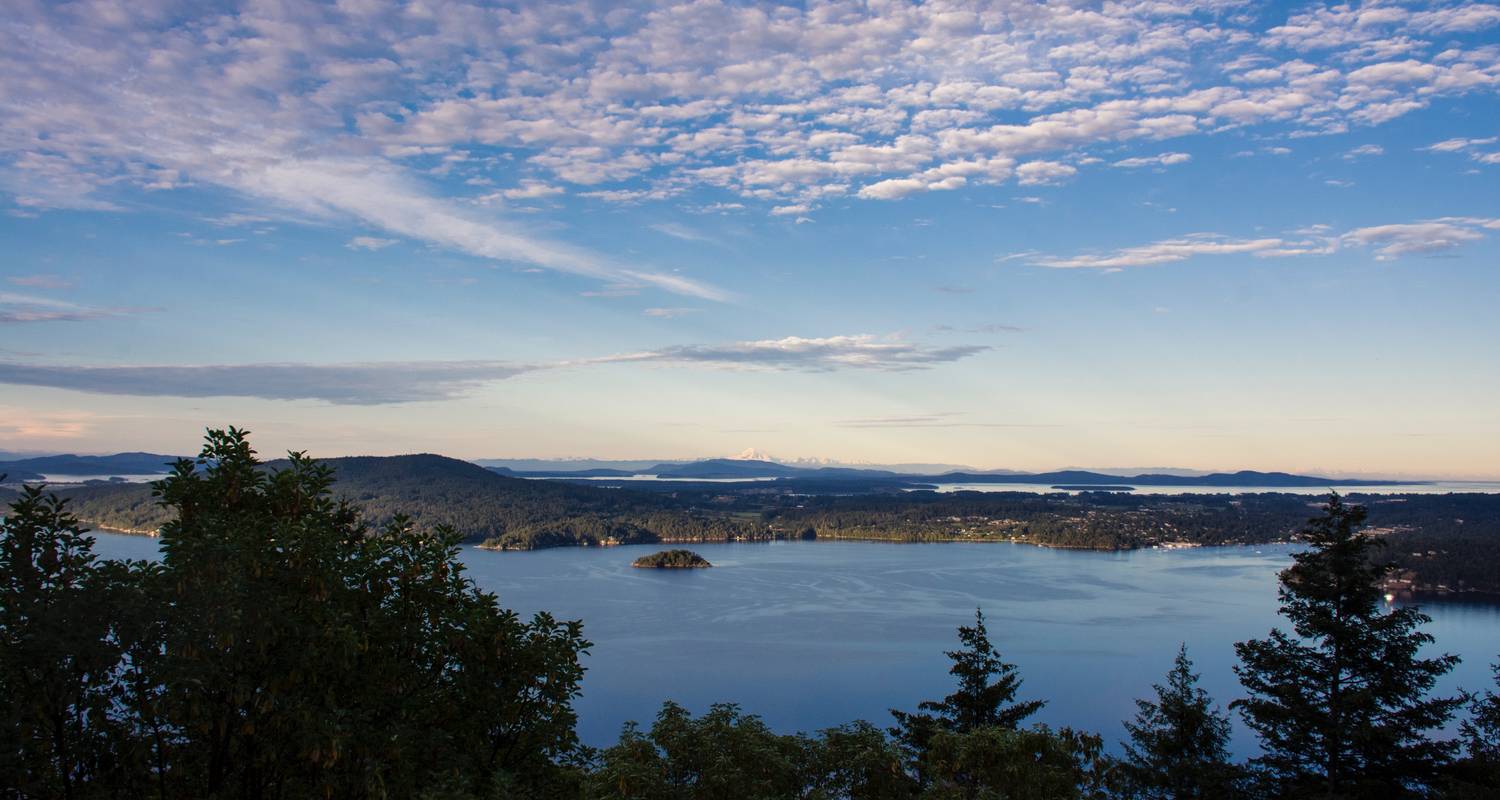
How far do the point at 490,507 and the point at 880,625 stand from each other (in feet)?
307

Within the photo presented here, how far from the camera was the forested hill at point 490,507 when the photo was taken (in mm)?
108812

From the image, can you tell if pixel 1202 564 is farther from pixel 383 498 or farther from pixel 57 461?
pixel 57 461

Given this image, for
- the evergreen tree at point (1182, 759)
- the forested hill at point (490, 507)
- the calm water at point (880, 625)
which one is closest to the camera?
the evergreen tree at point (1182, 759)

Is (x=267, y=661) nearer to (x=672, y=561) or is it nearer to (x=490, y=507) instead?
(x=672, y=561)

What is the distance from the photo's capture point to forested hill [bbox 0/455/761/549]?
357 feet

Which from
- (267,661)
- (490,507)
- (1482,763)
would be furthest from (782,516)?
(267,661)

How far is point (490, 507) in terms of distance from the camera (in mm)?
137625

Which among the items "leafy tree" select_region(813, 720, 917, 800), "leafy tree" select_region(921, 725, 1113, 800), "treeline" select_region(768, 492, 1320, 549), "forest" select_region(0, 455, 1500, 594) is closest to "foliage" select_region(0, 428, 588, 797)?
Answer: "leafy tree" select_region(813, 720, 917, 800)

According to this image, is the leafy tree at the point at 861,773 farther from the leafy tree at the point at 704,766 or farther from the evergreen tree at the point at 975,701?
the evergreen tree at the point at 975,701

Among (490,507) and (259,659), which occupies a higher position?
(259,659)

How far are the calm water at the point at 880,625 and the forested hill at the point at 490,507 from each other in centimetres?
1748

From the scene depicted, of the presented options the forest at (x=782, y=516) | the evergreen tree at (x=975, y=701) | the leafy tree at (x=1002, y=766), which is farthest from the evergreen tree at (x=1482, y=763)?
the forest at (x=782, y=516)

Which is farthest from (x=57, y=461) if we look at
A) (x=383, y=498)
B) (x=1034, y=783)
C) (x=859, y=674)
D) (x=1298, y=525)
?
(x=1298, y=525)

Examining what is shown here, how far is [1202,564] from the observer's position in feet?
312
